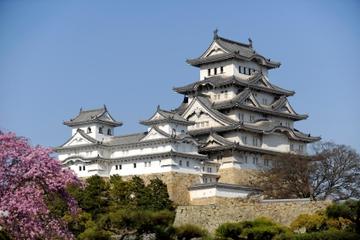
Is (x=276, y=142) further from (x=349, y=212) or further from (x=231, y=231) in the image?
(x=349, y=212)

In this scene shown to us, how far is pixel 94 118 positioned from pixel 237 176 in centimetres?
999

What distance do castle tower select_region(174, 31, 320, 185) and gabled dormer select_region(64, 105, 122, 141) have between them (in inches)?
200

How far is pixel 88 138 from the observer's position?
51250 mm

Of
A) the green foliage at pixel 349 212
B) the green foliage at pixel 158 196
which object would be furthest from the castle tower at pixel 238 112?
the green foliage at pixel 349 212

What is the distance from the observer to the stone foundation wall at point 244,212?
3139 cm

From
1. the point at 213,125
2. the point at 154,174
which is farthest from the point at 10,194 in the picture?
the point at 213,125

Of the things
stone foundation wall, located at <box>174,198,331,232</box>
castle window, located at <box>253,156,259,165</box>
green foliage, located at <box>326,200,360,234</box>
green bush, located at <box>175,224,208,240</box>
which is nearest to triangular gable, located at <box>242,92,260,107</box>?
castle window, located at <box>253,156,259,165</box>

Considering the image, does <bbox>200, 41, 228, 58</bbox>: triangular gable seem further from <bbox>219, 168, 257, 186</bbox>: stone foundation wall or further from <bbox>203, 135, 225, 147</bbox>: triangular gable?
<bbox>219, 168, 257, 186</bbox>: stone foundation wall

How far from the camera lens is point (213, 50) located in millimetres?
58281

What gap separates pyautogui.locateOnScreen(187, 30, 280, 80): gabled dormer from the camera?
5669 cm

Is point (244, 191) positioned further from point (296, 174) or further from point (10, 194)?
point (10, 194)

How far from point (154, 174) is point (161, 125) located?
10.8 ft

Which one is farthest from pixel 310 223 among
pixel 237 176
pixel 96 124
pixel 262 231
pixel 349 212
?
pixel 96 124

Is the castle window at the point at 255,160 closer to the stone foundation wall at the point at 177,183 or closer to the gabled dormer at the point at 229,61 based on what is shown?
the stone foundation wall at the point at 177,183
